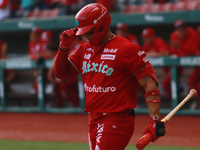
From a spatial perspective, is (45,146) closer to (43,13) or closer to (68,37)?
(68,37)

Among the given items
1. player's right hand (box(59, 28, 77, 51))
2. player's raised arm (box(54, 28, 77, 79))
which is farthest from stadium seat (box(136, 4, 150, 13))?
player's right hand (box(59, 28, 77, 51))

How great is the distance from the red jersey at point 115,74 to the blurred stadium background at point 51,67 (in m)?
3.36

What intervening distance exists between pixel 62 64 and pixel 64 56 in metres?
0.08

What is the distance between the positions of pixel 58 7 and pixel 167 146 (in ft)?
23.6

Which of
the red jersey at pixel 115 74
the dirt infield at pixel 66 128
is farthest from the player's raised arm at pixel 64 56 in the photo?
the dirt infield at pixel 66 128

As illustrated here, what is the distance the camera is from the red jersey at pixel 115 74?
357 centimetres

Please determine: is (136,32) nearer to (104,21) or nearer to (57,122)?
(57,122)

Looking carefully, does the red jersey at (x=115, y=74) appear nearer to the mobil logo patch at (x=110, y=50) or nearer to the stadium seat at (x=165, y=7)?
the mobil logo patch at (x=110, y=50)

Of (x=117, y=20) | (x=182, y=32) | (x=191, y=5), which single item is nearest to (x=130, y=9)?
(x=117, y=20)

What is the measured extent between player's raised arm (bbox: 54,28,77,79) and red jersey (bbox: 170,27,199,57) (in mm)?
5633

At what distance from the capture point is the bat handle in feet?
10.6

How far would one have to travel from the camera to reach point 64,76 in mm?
4090

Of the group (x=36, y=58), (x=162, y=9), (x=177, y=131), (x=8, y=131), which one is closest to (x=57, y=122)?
(x=8, y=131)

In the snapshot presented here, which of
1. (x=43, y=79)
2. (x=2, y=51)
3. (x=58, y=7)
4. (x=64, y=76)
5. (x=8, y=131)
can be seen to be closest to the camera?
(x=64, y=76)
